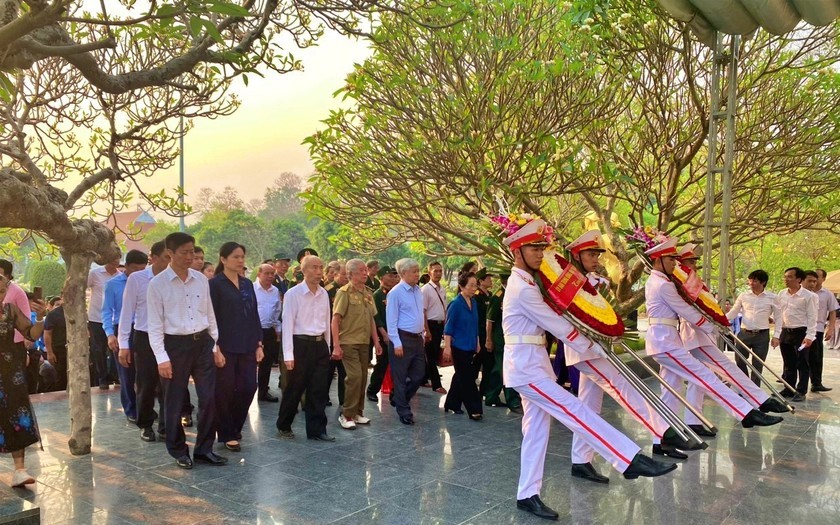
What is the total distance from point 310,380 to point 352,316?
86cm

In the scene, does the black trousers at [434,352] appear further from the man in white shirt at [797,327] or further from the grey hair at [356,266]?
the man in white shirt at [797,327]

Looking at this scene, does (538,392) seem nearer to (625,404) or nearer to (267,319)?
(625,404)

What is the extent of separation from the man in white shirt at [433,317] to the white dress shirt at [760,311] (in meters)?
3.86

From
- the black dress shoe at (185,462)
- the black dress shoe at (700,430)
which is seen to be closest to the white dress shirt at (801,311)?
the black dress shoe at (700,430)

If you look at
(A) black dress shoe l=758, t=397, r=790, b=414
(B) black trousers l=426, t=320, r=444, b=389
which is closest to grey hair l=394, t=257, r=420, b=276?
(B) black trousers l=426, t=320, r=444, b=389

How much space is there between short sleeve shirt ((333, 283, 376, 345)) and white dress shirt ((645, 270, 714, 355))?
275cm

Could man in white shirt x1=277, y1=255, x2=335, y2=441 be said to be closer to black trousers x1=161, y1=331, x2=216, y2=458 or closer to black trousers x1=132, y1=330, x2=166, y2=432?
black trousers x1=161, y1=331, x2=216, y2=458

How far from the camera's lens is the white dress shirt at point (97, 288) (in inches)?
327

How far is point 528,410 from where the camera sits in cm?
473

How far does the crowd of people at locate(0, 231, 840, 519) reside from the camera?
15.7ft

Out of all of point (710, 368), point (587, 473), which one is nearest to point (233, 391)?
point (587, 473)

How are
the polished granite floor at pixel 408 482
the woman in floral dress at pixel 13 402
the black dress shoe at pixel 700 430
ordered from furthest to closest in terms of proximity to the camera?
the black dress shoe at pixel 700 430, the woman in floral dress at pixel 13 402, the polished granite floor at pixel 408 482

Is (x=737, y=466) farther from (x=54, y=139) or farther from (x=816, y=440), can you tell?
(x=54, y=139)

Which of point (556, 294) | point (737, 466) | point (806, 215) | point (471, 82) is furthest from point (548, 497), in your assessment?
point (806, 215)
